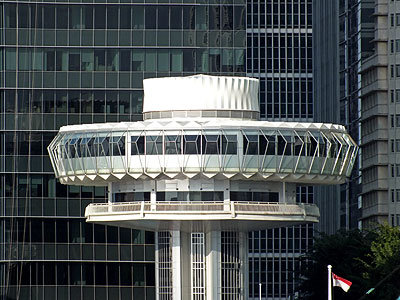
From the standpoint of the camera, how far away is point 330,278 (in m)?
191
